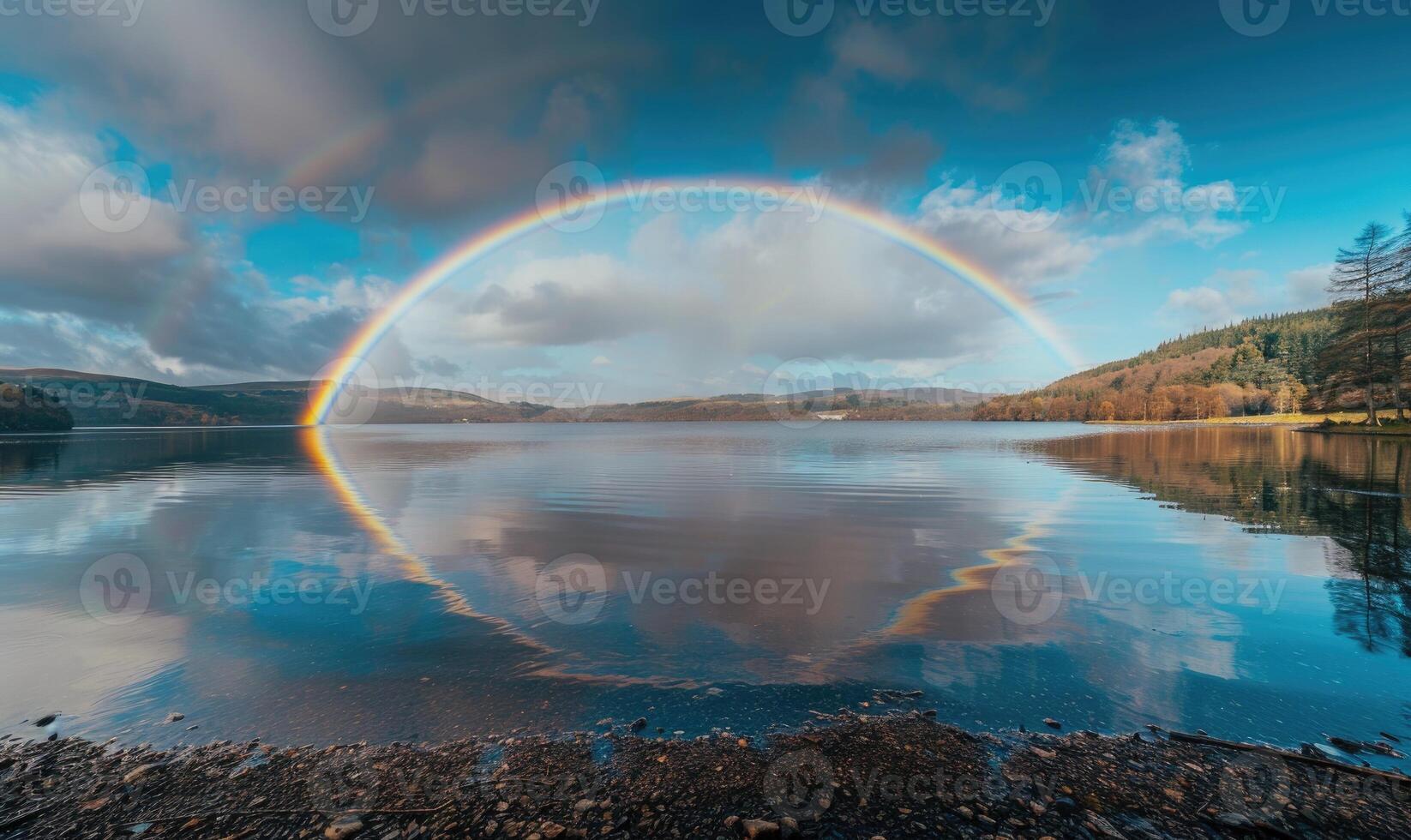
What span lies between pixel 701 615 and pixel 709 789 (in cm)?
565

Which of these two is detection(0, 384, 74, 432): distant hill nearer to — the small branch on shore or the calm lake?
the calm lake

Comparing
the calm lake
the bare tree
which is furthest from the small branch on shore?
the bare tree

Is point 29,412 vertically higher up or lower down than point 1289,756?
higher up

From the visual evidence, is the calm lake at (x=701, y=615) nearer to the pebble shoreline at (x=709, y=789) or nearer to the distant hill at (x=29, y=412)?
the pebble shoreline at (x=709, y=789)

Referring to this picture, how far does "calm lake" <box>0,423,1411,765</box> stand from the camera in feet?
24.4

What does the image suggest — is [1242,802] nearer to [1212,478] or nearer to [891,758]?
[891,758]

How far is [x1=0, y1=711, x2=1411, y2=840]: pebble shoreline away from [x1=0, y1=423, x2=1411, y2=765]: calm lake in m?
0.56

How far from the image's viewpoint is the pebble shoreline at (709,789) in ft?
16.4

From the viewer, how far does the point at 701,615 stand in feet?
36.9

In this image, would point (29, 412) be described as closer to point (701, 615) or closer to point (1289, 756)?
point (701, 615)

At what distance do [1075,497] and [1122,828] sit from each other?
1055 inches

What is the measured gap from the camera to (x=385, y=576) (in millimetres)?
14117

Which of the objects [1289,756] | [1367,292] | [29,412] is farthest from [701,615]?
[29,412]

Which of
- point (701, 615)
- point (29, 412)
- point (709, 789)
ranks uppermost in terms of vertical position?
point (29, 412)
